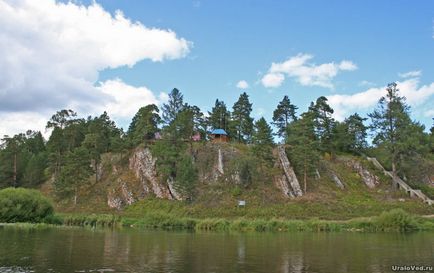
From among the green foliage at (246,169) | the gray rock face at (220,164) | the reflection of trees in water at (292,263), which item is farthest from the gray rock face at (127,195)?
the reflection of trees in water at (292,263)

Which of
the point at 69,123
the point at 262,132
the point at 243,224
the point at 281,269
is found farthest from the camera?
the point at 69,123

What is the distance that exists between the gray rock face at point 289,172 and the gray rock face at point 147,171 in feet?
80.7

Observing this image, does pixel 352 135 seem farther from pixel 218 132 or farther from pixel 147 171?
pixel 147 171

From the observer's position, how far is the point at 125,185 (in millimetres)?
90938

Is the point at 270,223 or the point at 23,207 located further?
the point at 23,207

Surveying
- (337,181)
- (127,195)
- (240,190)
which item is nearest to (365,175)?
(337,181)

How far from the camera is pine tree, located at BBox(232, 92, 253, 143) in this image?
105m

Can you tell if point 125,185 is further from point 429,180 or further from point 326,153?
point 429,180

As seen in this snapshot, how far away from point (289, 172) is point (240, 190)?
11.0m

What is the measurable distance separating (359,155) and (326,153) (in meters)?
9.00

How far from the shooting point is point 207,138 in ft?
317

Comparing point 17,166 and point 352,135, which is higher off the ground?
point 352,135

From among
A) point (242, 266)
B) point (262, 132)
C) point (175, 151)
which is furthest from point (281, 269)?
point (175, 151)

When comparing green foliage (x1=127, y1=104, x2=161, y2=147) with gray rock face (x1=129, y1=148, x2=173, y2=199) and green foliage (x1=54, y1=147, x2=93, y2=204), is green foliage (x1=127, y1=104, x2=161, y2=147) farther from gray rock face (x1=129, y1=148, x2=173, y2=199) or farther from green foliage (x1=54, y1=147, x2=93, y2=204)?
green foliage (x1=54, y1=147, x2=93, y2=204)
